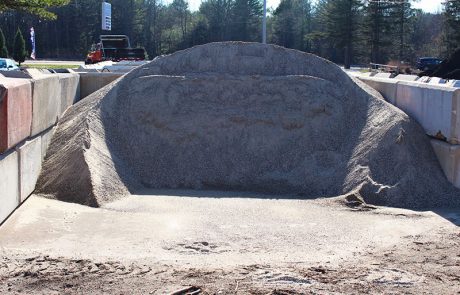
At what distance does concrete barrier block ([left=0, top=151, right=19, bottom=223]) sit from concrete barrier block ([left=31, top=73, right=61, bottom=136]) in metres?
1.43

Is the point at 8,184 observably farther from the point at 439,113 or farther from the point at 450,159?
the point at 439,113

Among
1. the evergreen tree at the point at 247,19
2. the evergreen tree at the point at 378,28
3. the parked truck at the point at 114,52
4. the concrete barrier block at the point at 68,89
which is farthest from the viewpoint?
the evergreen tree at the point at 247,19

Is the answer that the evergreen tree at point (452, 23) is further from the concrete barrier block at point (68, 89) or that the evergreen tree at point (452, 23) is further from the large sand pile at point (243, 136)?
the concrete barrier block at point (68, 89)

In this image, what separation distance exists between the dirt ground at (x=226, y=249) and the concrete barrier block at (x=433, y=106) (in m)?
1.59

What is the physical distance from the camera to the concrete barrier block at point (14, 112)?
8406 mm

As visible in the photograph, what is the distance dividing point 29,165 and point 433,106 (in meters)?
6.79

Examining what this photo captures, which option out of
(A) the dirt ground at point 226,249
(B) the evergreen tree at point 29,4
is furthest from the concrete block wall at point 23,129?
(B) the evergreen tree at point 29,4

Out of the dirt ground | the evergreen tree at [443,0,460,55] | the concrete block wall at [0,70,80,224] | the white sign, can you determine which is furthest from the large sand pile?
the evergreen tree at [443,0,460,55]

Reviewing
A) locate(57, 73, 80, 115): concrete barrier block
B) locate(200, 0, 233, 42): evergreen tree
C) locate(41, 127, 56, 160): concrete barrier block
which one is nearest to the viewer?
locate(41, 127, 56, 160): concrete barrier block

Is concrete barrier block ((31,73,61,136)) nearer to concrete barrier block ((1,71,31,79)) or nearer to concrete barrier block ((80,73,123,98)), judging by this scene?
concrete barrier block ((1,71,31,79))

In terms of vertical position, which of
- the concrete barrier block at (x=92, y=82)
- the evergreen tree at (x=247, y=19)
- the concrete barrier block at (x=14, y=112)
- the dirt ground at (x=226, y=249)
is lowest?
the dirt ground at (x=226, y=249)

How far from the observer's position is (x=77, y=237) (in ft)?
26.5

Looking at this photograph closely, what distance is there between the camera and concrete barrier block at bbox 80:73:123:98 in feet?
53.0

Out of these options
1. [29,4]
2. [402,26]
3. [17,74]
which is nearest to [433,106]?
[17,74]
